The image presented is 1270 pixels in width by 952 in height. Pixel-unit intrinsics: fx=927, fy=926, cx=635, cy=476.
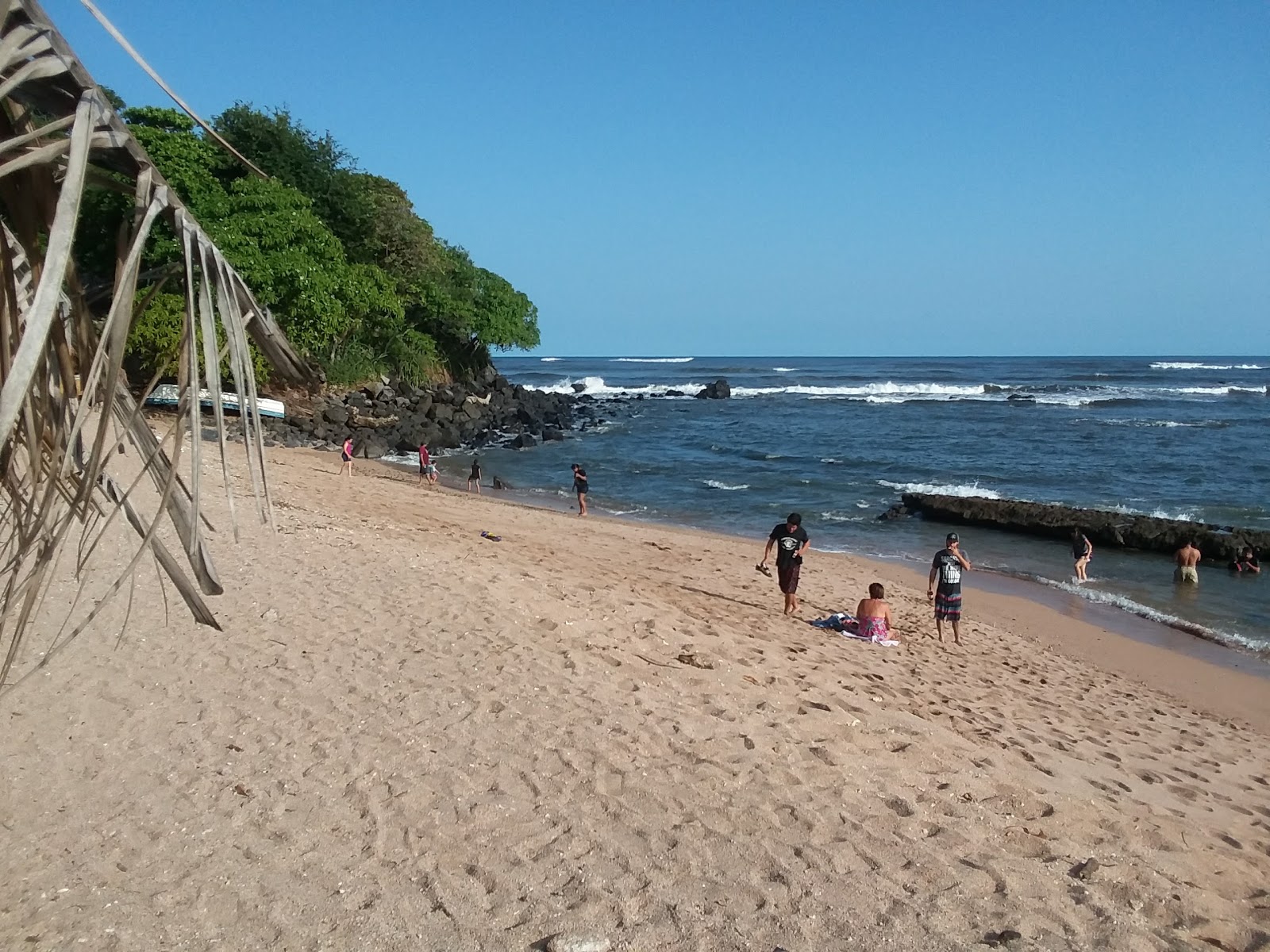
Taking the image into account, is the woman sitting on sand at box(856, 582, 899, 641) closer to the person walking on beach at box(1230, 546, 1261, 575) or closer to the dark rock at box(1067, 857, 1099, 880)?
the dark rock at box(1067, 857, 1099, 880)

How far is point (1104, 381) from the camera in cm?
8094

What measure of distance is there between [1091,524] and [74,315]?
20.3m

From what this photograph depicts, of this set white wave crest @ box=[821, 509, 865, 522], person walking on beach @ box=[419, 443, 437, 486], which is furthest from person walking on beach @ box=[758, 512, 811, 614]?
person walking on beach @ box=[419, 443, 437, 486]

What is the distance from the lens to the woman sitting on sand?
33.1 ft

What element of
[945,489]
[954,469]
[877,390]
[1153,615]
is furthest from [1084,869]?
[877,390]

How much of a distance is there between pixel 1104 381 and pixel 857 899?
286 ft

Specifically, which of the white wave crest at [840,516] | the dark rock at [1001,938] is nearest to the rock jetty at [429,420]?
the white wave crest at [840,516]

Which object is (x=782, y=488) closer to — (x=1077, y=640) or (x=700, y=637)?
(x=1077, y=640)

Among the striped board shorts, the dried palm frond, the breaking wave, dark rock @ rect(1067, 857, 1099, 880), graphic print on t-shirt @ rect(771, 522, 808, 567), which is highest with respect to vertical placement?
the dried palm frond

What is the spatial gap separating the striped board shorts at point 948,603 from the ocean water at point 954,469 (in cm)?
464

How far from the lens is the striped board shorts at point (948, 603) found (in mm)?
10945

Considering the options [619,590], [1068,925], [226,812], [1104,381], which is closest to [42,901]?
[226,812]

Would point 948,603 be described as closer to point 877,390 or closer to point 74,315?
point 74,315

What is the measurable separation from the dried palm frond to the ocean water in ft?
46.2
